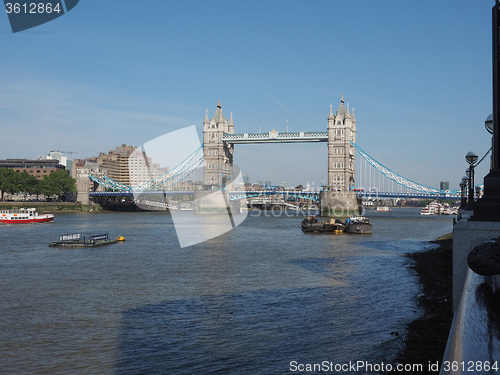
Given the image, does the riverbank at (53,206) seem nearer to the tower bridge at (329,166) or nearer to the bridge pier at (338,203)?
the tower bridge at (329,166)

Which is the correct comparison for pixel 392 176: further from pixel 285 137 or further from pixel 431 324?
pixel 431 324

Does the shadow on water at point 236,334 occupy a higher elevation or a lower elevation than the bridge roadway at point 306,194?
lower

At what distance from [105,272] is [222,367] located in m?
13.0

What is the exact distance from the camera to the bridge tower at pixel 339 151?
9376cm

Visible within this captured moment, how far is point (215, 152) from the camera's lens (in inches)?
4131

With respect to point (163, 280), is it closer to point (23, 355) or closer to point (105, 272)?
point (105, 272)

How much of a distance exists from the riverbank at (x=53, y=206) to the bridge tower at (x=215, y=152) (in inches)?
898

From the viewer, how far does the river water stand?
9.18 metres

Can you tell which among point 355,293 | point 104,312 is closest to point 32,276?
point 104,312

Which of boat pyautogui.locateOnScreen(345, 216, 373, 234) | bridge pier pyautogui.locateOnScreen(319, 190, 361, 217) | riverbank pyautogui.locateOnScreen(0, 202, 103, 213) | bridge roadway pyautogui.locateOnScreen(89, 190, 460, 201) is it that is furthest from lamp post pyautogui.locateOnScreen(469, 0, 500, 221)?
riverbank pyautogui.locateOnScreen(0, 202, 103, 213)

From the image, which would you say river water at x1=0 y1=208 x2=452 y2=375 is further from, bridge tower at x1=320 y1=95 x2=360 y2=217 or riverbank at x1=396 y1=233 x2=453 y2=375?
bridge tower at x1=320 y1=95 x2=360 y2=217

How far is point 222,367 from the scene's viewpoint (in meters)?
8.67

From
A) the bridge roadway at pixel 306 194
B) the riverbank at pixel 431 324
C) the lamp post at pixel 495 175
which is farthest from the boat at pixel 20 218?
the lamp post at pixel 495 175

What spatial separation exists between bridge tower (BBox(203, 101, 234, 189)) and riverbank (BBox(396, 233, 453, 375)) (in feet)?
283
